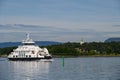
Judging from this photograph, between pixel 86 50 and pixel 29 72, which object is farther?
pixel 86 50

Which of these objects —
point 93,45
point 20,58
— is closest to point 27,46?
point 20,58

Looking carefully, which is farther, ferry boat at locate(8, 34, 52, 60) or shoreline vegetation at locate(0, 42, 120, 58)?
shoreline vegetation at locate(0, 42, 120, 58)

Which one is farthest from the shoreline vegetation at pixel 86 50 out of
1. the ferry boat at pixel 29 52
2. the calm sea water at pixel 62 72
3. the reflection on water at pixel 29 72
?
the reflection on water at pixel 29 72

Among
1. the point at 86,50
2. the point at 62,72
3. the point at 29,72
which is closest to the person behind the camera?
the point at 62,72

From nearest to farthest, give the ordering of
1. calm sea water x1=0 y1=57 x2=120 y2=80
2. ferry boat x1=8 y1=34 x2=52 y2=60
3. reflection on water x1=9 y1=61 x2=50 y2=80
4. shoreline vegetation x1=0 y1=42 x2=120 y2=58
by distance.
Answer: calm sea water x1=0 y1=57 x2=120 y2=80, reflection on water x1=9 y1=61 x2=50 y2=80, ferry boat x1=8 y1=34 x2=52 y2=60, shoreline vegetation x1=0 y1=42 x2=120 y2=58

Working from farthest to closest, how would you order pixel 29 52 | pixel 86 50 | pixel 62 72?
1. pixel 86 50
2. pixel 29 52
3. pixel 62 72

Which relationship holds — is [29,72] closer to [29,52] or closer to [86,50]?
[29,52]

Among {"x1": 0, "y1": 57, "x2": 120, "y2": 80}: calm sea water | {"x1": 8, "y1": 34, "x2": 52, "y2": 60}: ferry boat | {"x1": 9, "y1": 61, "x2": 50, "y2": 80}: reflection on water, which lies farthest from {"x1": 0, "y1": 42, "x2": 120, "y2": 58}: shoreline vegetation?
{"x1": 9, "y1": 61, "x2": 50, "y2": 80}: reflection on water

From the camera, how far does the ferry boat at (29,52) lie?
7329 centimetres

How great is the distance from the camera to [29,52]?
245 ft

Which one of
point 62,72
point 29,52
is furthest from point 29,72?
point 29,52

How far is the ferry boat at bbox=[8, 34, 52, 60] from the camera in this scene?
7329 cm

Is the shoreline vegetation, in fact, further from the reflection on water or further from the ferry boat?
the reflection on water

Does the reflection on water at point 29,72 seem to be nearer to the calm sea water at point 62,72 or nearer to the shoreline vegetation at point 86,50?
the calm sea water at point 62,72
